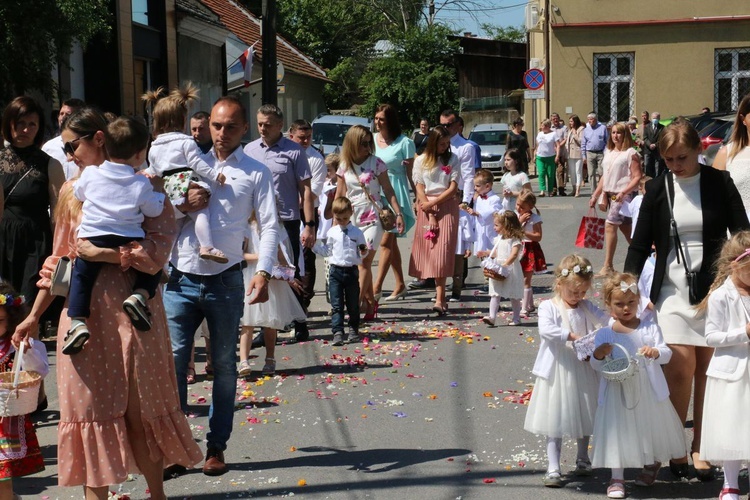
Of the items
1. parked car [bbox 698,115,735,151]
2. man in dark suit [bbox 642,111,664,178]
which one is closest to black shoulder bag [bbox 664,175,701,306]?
parked car [bbox 698,115,735,151]

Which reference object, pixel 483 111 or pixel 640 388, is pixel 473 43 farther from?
pixel 640 388

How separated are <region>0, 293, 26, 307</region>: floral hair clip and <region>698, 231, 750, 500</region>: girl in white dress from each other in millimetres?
3460

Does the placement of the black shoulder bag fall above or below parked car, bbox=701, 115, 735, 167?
below

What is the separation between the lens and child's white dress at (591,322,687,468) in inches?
219

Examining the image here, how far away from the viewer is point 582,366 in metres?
6.01

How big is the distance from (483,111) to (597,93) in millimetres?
8591

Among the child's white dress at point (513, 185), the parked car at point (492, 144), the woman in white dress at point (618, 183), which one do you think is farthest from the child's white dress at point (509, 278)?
the parked car at point (492, 144)

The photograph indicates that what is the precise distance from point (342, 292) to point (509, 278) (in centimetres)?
169

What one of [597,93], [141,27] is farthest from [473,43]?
[141,27]

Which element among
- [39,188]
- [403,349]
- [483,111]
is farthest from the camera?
[483,111]

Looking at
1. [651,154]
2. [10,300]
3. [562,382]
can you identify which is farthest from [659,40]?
[10,300]

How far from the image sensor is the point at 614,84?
3744cm

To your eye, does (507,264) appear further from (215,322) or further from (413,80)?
(413,80)

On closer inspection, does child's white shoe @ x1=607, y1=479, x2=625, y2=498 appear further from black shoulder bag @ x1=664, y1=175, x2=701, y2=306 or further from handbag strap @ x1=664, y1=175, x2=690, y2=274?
handbag strap @ x1=664, y1=175, x2=690, y2=274
